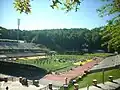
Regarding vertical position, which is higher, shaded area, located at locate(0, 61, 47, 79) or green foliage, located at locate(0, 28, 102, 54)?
green foliage, located at locate(0, 28, 102, 54)

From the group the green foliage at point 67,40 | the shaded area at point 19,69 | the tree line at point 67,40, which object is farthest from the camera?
the green foliage at point 67,40

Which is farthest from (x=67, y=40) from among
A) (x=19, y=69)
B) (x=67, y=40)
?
(x=19, y=69)

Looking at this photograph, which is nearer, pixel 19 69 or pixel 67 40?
pixel 19 69

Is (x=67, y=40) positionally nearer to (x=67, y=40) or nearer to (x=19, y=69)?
(x=67, y=40)

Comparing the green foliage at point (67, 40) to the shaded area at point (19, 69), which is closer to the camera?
the shaded area at point (19, 69)

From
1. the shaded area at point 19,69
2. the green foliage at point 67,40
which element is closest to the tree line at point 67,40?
the green foliage at point 67,40

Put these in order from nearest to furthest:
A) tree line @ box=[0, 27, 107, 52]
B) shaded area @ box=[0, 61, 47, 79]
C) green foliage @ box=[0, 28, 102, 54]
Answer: shaded area @ box=[0, 61, 47, 79], tree line @ box=[0, 27, 107, 52], green foliage @ box=[0, 28, 102, 54]

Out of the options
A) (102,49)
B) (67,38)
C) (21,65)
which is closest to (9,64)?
(21,65)

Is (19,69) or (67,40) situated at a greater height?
(67,40)

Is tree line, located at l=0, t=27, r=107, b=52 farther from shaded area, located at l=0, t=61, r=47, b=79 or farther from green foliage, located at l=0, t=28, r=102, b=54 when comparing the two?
shaded area, located at l=0, t=61, r=47, b=79

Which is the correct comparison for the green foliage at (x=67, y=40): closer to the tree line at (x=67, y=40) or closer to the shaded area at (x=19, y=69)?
the tree line at (x=67, y=40)

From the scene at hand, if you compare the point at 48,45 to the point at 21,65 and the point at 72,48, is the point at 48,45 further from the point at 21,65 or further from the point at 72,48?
the point at 21,65

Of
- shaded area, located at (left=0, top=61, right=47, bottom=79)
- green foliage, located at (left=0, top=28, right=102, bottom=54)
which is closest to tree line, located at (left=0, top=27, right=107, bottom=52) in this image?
green foliage, located at (left=0, top=28, right=102, bottom=54)

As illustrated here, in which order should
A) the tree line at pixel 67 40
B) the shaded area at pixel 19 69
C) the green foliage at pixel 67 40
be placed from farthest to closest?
the green foliage at pixel 67 40, the tree line at pixel 67 40, the shaded area at pixel 19 69
